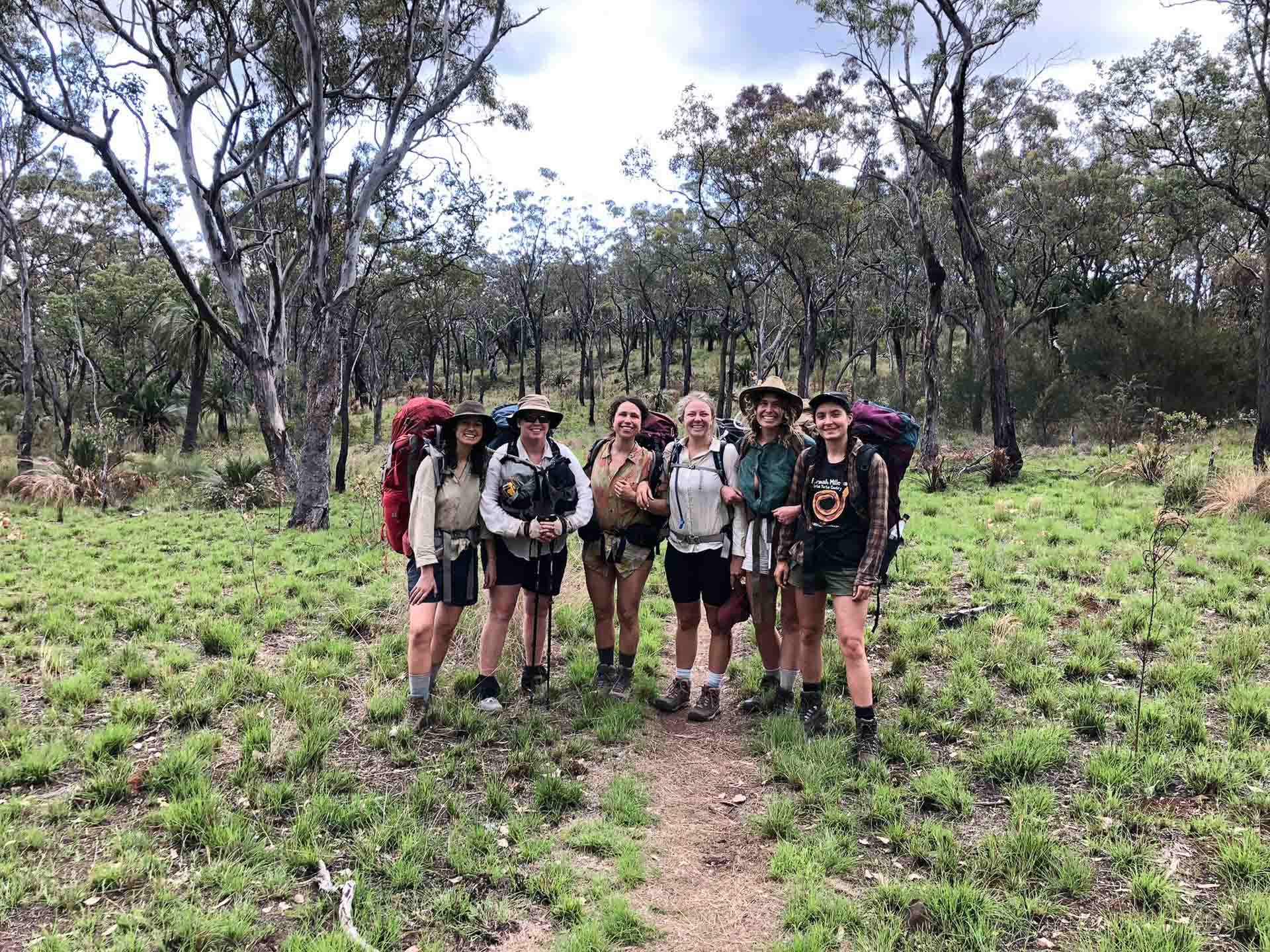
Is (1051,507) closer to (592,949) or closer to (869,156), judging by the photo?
(592,949)

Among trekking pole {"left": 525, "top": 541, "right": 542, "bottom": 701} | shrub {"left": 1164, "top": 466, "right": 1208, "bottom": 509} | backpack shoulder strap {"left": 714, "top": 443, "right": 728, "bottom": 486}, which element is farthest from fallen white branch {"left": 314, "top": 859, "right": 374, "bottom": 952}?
shrub {"left": 1164, "top": 466, "right": 1208, "bottom": 509}

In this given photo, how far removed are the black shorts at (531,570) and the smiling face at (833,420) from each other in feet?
5.69

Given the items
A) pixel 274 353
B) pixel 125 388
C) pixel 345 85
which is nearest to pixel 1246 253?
pixel 345 85

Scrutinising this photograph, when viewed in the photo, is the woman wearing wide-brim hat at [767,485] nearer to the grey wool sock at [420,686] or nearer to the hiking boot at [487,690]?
the hiking boot at [487,690]

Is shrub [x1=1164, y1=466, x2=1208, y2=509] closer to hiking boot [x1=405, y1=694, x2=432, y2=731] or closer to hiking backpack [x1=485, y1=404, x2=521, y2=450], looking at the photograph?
hiking backpack [x1=485, y1=404, x2=521, y2=450]

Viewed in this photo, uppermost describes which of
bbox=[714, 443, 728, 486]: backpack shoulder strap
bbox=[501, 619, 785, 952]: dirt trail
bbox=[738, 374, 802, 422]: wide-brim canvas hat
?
bbox=[738, 374, 802, 422]: wide-brim canvas hat

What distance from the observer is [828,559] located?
12.6 ft

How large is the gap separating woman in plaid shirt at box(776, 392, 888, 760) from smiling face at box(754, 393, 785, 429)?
0.92 feet

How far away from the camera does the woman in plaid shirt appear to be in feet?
12.0

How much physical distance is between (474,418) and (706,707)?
2280 millimetres

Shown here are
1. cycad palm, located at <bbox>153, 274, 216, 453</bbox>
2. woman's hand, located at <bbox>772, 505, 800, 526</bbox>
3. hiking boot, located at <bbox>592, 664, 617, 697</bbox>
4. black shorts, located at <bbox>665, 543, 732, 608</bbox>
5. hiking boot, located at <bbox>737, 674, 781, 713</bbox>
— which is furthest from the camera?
cycad palm, located at <bbox>153, 274, 216, 453</bbox>

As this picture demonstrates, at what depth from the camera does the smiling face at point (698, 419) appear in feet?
13.9

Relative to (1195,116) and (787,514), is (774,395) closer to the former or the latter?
(787,514)

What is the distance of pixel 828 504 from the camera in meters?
3.79
